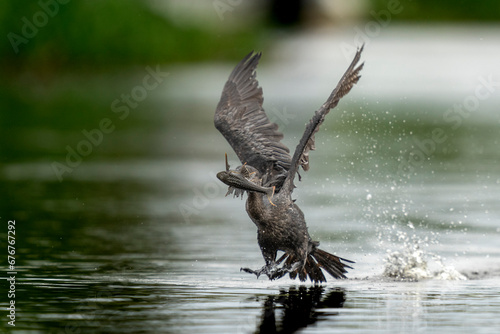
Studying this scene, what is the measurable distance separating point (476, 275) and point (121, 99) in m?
21.5

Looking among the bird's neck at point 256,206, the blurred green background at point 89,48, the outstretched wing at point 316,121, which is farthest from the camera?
the blurred green background at point 89,48

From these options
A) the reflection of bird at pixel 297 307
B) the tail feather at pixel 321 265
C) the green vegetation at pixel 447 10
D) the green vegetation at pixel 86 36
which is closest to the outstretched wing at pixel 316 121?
the tail feather at pixel 321 265

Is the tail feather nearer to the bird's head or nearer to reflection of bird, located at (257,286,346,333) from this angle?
reflection of bird, located at (257,286,346,333)

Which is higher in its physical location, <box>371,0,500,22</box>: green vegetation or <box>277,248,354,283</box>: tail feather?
<box>371,0,500,22</box>: green vegetation

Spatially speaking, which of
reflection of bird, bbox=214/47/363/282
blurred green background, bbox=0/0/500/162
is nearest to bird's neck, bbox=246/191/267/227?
reflection of bird, bbox=214/47/363/282

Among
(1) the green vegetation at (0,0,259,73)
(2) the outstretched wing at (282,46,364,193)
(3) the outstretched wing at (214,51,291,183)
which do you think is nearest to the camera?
(2) the outstretched wing at (282,46,364,193)

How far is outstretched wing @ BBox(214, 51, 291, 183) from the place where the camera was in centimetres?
1101

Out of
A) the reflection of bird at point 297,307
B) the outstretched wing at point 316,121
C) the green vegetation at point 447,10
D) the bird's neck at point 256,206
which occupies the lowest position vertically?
the reflection of bird at point 297,307

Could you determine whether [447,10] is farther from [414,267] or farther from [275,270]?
[275,270]

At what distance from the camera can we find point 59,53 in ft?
124

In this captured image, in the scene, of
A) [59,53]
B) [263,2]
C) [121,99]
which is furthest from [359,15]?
[121,99]

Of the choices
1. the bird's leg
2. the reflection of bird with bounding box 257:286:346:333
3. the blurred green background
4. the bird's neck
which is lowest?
the reflection of bird with bounding box 257:286:346:333

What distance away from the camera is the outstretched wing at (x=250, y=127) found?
433 inches

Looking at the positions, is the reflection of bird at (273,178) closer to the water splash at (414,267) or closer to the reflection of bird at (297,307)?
the reflection of bird at (297,307)
